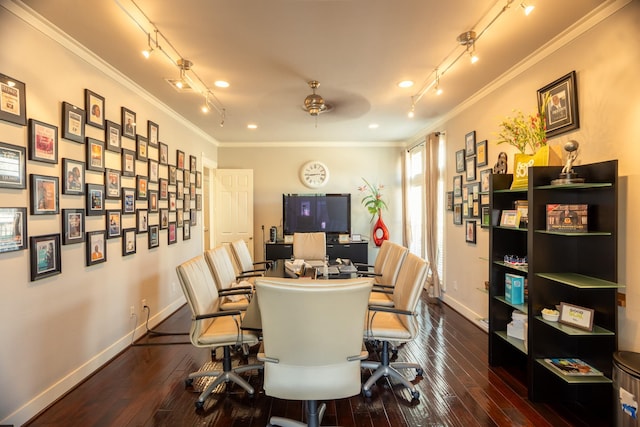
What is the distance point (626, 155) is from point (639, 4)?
0.88 metres

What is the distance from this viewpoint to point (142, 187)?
127 inches

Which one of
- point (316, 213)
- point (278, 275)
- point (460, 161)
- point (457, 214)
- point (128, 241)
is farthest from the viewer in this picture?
point (316, 213)

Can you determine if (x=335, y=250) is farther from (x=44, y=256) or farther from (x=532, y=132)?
(x=44, y=256)

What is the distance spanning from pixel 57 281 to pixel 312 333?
78.5 inches

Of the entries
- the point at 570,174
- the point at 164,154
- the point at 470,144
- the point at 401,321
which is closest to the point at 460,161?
the point at 470,144

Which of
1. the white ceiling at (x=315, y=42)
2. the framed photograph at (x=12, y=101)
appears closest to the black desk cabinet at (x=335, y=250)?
the white ceiling at (x=315, y=42)

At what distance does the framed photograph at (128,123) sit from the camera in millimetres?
2916

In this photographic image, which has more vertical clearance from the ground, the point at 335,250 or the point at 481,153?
the point at 481,153

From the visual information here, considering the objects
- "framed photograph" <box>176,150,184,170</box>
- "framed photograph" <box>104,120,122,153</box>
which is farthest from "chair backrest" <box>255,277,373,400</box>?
"framed photograph" <box>176,150,184,170</box>

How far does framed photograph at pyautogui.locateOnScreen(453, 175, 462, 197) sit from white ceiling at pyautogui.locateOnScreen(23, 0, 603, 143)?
95 cm

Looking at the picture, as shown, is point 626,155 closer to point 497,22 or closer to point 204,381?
point 497,22

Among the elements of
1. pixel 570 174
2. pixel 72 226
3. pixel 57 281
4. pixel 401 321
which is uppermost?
pixel 570 174

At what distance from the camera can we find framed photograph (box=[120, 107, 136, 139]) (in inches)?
115

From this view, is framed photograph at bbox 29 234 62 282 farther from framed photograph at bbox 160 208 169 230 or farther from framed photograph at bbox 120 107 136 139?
framed photograph at bbox 160 208 169 230
